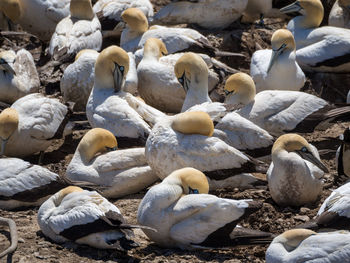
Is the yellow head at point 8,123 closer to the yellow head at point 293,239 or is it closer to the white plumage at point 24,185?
the white plumage at point 24,185

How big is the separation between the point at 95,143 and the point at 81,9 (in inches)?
172

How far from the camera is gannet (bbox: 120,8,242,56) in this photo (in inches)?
470

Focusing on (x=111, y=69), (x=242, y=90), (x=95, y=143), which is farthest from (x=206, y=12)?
(x=95, y=143)

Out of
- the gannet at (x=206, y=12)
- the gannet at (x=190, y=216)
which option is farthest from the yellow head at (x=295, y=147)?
the gannet at (x=206, y=12)

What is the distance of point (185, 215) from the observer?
7449 mm

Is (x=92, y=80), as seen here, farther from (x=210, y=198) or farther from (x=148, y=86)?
(x=210, y=198)

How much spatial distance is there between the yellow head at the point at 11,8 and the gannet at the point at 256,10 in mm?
3422

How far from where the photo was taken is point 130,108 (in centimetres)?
1001

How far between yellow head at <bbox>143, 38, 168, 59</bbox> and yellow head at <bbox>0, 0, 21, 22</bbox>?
296 centimetres

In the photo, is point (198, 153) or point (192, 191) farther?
point (198, 153)

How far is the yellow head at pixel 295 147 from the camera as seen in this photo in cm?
849

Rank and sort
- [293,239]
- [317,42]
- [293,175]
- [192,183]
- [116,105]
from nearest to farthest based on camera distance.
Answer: [293,239] < [192,183] < [293,175] < [116,105] < [317,42]

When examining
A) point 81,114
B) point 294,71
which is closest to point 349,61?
point 294,71

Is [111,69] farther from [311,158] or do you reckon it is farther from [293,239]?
[293,239]
